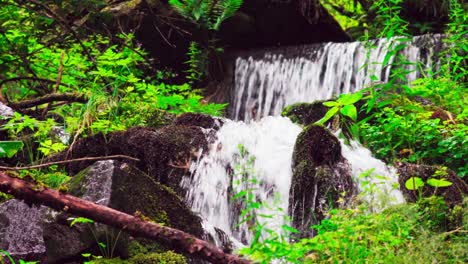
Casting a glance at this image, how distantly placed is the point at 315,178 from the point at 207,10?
18.6 feet

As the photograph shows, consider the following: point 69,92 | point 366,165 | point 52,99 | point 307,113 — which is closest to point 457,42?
point 307,113

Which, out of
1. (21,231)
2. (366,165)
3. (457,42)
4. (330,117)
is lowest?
(21,231)

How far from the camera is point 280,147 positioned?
6086 millimetres

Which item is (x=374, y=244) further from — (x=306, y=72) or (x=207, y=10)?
(x=207, y=10)

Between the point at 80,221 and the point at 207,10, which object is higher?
the point at 207,10

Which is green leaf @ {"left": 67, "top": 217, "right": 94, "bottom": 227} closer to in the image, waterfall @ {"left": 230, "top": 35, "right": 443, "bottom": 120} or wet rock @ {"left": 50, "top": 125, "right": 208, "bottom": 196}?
wet rock @ {"left": 50, "top": 125, "right": 208, "bottom": 196}

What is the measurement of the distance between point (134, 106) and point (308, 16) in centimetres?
459

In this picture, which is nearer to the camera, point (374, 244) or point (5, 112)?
point (374, 244)

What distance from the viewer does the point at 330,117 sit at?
11.2 feet

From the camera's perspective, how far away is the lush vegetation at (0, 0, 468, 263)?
9.52 feet

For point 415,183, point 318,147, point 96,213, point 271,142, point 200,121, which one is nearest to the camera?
point 96,213

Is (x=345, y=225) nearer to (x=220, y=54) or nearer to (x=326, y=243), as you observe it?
(x=326, y=243)

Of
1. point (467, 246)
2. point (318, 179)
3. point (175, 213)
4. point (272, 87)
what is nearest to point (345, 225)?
point (467, 246)

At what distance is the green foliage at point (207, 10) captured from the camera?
9492 millimetres
